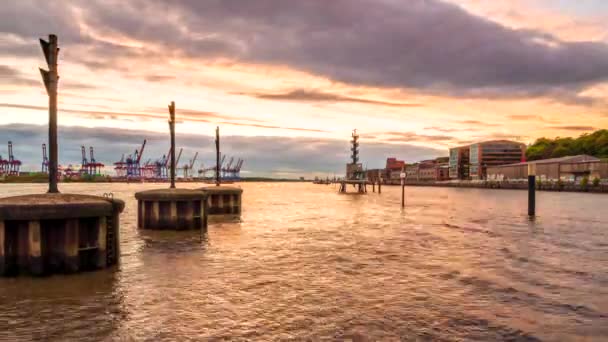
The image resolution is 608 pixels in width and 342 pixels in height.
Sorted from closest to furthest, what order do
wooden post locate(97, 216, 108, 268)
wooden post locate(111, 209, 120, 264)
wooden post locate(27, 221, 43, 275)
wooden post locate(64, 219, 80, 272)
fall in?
wooden post locate(27, 221, 43, 275) < wooden post locate(64, 219, 80, 272) < wooden post locate(97, 216, 108, 268) < wooden post locate(111, 209, 120, 264)

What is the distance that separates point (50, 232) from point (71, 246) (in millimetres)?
741

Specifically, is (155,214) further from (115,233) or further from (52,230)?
(52,230)

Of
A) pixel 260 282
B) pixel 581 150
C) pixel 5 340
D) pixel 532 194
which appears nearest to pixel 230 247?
pixel 260 282

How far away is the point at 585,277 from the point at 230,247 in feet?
46.4

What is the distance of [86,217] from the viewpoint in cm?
1317

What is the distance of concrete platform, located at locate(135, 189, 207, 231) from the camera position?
24734 mm

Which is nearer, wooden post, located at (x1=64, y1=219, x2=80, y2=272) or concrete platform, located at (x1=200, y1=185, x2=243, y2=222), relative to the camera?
wooden post, located at (x1=64, y1=219, x2=80, y2=272)

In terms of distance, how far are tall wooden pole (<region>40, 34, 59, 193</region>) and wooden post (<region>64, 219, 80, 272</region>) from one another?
227 centimetres

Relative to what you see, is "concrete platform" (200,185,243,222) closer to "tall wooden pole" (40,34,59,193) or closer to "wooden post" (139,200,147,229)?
"wooden post" (139,200,147,229)

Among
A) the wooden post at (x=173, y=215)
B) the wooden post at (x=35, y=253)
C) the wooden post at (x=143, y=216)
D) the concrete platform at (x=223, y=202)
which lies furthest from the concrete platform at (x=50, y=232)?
the concrete platform at (x=223, y=202)

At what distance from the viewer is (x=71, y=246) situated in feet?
43.0

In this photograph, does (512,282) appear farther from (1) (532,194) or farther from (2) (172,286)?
(1) (532,194)

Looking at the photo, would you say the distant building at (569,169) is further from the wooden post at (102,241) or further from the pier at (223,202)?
the wooden post at (102,241)

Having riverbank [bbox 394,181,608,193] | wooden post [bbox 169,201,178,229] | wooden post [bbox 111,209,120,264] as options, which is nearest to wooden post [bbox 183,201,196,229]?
wooden post [bbox 169,201,178,229]
